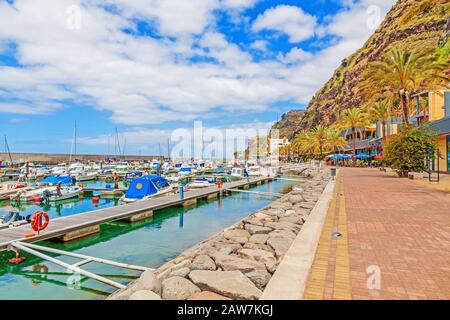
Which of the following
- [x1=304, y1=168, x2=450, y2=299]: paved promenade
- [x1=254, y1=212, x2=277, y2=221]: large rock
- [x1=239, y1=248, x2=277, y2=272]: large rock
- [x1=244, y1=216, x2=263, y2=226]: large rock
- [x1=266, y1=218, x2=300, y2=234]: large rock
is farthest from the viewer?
[x1=254, y1=212, x2=277, y2=221]: large rock

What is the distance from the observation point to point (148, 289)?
17.5ft

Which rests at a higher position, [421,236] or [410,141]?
[410,141]

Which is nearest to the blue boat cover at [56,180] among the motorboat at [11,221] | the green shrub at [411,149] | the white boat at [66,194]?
the white boat at [66,194]

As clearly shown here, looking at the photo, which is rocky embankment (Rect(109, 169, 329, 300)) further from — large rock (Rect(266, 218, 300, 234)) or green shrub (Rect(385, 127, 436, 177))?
green shrub (Rect(385, 127, 436, 177))

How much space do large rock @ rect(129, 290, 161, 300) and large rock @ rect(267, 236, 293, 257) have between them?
124 inches

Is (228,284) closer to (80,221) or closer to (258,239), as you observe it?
(258,239)

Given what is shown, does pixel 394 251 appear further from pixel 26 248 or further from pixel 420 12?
pixel 420 12

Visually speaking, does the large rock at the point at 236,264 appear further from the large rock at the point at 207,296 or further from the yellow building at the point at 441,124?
the yellow building at the point at 441,124

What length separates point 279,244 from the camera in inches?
305

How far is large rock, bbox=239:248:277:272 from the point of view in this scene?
21.2 ft

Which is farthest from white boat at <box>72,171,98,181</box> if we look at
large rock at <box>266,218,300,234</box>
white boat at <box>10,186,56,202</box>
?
large rock at <box>266,218,300,234</box>

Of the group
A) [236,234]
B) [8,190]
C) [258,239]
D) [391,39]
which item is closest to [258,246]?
[258,239]
